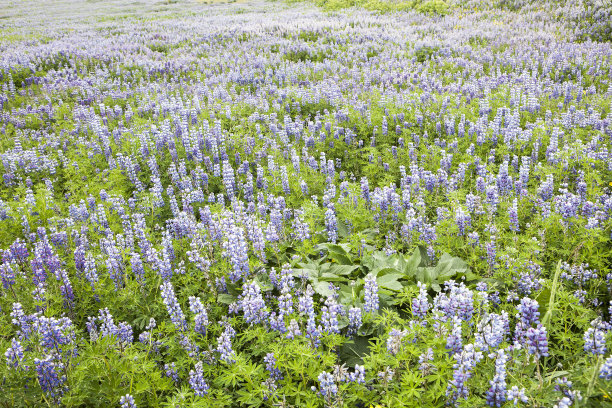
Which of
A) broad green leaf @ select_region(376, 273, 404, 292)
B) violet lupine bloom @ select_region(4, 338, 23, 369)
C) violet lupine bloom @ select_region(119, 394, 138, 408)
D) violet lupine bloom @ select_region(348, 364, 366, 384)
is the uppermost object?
violet lupine bloom @ select_region(4, 338, 23, 369)

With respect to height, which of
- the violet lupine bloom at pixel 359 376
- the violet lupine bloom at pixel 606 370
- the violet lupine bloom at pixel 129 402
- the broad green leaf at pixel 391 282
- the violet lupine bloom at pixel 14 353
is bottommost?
the violet lupine bloom at pixel 129 402

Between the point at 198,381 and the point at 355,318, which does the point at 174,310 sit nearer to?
the point at 198,381

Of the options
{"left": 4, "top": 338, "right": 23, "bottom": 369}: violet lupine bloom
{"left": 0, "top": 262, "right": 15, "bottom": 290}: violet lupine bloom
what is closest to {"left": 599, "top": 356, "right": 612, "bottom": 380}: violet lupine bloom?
{"left": 4, "top": 338, "right": 23, "bottom": 369}: violet lupine bloom

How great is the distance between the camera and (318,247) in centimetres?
536

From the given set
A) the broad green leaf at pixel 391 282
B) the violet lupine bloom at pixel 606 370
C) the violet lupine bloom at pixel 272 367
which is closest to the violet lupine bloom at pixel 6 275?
the violet lupine bloom at pixel 272 367

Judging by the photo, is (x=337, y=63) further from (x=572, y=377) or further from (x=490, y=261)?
(x=572, y=377)

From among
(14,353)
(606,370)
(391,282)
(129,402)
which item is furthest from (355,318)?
(14,353)

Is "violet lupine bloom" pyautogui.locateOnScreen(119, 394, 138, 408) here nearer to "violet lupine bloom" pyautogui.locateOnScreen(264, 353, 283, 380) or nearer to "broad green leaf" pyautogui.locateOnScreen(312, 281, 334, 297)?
"violet lupine bloom" pyautogui.locateOnScreen(264, 353, 283, 380)

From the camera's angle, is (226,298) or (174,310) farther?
(226,298)

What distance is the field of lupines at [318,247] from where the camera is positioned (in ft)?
11.0

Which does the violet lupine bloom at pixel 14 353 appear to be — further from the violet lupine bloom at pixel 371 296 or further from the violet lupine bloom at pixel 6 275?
the violet lupine bloom at pixel 371 296

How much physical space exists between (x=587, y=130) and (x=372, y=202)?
17.0ft

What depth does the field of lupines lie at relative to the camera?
3.35 meters

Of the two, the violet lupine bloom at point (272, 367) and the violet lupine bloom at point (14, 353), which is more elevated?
the violet lupine bloom at point (14, 353)
